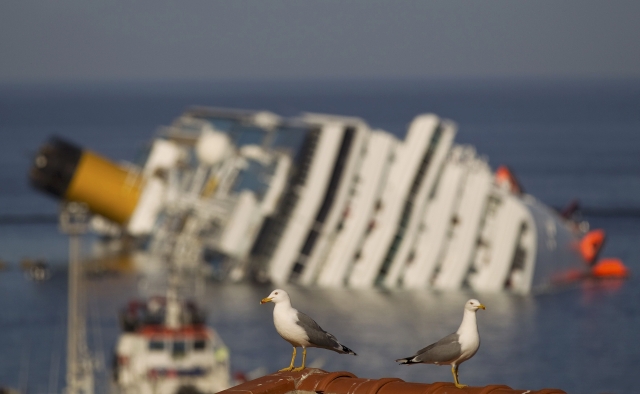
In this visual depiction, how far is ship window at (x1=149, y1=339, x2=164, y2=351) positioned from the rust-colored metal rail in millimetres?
17995

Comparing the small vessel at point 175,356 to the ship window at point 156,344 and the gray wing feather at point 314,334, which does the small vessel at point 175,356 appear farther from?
the gray wing feather at point 314,334

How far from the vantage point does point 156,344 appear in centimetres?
3183

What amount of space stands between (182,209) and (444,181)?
35.4 ft

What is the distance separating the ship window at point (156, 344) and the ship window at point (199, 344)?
0.71 m

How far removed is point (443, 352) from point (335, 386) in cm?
106

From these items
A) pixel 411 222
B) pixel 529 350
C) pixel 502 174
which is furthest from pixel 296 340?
pixel 502 174

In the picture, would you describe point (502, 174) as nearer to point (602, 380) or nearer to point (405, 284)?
point (405, 284)

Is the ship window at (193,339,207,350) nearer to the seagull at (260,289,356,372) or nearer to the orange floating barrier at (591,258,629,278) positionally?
the seagull at (260,289,356,372)

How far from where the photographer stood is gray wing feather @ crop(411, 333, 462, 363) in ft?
44.2

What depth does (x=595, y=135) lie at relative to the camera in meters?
183

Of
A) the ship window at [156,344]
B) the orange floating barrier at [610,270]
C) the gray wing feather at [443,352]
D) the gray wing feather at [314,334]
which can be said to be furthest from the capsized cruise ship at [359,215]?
the gray wing feather at [443,352]

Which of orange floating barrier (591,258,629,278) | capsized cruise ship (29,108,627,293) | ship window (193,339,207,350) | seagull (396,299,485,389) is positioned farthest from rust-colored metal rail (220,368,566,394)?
orange floating barrier (591,258,629,278)

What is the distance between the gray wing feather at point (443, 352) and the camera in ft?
44.2

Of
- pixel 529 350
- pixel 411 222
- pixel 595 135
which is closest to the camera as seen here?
pixel 529 350
